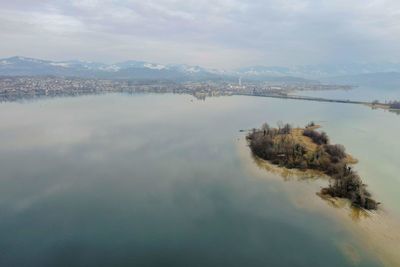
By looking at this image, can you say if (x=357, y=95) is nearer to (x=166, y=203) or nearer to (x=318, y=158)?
(x=318, y=158)

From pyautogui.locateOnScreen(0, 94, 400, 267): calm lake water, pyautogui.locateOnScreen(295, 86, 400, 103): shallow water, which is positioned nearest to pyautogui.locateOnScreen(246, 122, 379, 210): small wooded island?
pyautogui.locateOnScreen(0, 94, 400, 267): calm lake water

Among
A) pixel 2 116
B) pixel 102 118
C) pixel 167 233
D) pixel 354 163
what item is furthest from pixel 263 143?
pixel 2 116

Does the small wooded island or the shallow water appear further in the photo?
the shallow water

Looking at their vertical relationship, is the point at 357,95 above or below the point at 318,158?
above

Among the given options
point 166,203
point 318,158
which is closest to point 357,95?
point 318,158

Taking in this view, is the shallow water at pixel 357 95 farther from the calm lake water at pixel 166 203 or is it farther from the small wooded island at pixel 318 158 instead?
the small wooded island at pixel 318 158

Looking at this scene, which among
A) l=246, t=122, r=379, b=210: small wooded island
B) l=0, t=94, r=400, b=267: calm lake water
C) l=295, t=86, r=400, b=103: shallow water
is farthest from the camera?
l=295, t=86, r=400, b=103: shallow water

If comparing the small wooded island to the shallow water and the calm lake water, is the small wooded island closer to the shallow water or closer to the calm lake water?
the calm lake water

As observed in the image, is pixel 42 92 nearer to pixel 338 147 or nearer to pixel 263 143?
pixel 263 143
